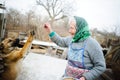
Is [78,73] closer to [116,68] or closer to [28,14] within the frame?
[116,68]

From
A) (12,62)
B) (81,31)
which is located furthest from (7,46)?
(81,31)

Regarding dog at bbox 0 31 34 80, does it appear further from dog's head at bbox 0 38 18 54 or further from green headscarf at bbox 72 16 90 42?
green headscarf at bbox 72 16 90 42

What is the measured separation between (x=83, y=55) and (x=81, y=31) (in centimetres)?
23

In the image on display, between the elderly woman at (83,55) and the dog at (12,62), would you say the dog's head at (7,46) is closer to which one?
the dog at (12,62)

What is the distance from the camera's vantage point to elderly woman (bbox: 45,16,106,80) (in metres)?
1.79

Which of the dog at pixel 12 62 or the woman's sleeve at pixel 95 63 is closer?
the woman's sleeve at pixel 95 63

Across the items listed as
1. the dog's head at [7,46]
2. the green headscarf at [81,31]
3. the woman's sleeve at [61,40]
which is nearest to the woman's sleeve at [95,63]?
the green headscarf at [81,31]

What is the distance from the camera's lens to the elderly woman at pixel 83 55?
179cm

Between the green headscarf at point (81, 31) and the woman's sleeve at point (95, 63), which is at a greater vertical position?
the green headscarf at point (81, 31)

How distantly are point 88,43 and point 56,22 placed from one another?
60.4 ft

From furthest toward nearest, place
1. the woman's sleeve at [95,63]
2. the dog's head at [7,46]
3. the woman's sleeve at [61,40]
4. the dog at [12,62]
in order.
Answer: the dog's head at [7,46] → the dog at [12,62] → the woman's sleeve at [61,40] → the woman's sleeve at [95,63]

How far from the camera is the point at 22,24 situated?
1537 cm

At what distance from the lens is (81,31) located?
190 cm

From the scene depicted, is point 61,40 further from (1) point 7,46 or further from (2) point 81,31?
(1) point 7,46
